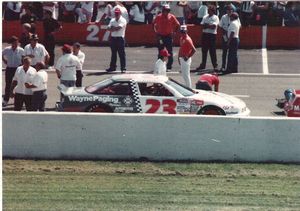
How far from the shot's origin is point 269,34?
24844 mm

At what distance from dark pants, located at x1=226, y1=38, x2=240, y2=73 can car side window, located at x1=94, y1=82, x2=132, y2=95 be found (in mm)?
6529

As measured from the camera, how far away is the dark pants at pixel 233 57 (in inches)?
817

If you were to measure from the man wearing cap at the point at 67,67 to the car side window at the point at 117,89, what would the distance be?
136 centimetres

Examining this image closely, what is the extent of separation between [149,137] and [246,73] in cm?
930

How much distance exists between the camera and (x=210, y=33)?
846 inches

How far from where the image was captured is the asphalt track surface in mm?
18073

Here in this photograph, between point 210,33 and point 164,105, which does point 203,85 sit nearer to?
point 164,105

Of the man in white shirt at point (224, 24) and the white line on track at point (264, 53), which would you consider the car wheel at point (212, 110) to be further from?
the white line on track at point (264, 53)

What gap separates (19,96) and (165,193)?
16.9 feet

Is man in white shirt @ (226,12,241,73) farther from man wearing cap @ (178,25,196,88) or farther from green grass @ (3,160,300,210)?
green grass @ (3,160,300,210)

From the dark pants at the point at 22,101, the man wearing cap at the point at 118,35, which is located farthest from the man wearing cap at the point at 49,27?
the dark pants at the point at 22,101

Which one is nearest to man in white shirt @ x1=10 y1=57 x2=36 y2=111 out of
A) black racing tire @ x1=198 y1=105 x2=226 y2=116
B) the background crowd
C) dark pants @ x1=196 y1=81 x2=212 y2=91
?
black racing tire @ x1=198 y1=105 x2=226 y2=116

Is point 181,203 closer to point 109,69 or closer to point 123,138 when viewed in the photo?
point 123,138

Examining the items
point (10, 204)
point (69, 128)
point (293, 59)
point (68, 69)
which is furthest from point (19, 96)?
point (293, 59)
